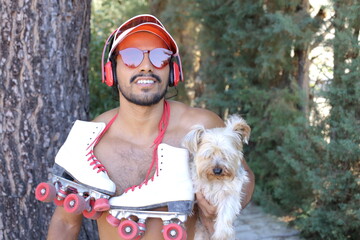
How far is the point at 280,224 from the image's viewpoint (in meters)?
6.84

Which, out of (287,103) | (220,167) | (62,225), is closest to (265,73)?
(287,103)

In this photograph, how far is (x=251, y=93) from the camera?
756 cm

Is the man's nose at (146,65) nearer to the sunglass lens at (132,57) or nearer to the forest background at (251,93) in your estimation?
the sunglass lens at (132,57)

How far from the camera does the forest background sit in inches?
148

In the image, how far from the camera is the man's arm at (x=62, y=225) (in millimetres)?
3086

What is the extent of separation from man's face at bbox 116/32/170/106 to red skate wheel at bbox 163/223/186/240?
0.75 m

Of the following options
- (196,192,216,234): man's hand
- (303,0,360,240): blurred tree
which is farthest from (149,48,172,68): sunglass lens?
(303,0,360,240): blurred tree

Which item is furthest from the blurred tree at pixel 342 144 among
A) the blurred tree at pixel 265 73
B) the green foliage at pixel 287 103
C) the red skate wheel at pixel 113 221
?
the red skate wheel at pixel 113 221

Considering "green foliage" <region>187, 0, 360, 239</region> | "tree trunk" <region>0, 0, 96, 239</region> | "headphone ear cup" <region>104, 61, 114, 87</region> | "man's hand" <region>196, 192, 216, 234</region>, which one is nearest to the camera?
"man's hand" <region>196, 192, 216, 234</region>

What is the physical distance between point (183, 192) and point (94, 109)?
518cm

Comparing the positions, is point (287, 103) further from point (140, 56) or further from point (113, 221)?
point (113, 221)

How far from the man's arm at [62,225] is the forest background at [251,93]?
→ 0.79 meters

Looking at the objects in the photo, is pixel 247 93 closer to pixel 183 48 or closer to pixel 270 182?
pixel 270 182

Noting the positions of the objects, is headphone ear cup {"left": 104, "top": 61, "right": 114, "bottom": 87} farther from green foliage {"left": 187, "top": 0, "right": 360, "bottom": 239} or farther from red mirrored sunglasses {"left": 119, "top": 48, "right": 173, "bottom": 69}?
green foliage {"left": 187, "top": 0, "right": 360, "bottom": 239}
